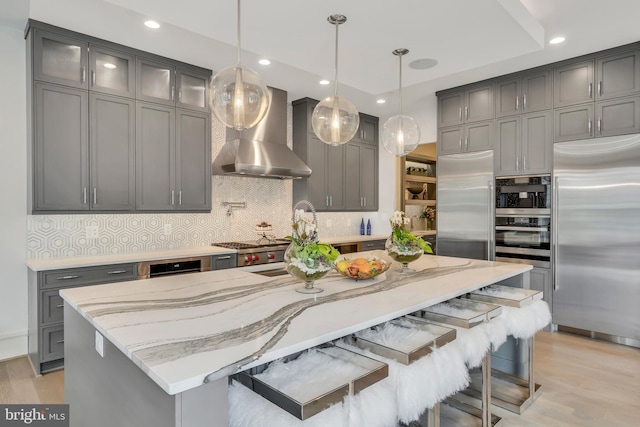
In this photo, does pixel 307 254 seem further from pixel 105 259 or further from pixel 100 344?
pixel 105 259

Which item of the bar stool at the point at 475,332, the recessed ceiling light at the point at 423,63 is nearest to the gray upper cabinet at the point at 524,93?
the recessed ceiling light at the point at 423,63

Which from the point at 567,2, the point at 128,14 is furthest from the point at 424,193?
the point at 128,14

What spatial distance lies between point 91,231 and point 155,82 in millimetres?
1589

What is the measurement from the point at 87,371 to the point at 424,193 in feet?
21.6

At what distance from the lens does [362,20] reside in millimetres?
2602

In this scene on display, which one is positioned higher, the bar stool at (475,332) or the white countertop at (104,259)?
the white countertop at (104,259)

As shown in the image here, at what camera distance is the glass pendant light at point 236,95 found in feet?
6.97

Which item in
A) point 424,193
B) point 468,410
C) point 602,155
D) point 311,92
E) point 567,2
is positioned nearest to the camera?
point 468,410

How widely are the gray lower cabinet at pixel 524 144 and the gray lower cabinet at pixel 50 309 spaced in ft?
14.4

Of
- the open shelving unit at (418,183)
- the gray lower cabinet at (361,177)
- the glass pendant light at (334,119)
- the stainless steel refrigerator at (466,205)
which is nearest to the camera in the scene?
the glass pendant light at (334,119)

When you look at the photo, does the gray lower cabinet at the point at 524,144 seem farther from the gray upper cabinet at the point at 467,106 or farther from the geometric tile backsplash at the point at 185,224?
the geometric tile backsplash at the point at 185,224

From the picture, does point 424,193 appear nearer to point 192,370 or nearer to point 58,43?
point 58,43

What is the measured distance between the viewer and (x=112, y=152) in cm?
355

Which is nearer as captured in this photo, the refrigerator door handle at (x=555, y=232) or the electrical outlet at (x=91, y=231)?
the electrical outlet at (x=91, y=231)
